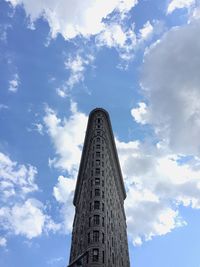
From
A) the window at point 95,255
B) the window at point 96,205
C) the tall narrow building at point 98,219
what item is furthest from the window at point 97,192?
the window at point 95,255

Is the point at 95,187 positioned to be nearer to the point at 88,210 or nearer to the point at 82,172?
the point at 88,210

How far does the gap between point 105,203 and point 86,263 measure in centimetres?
1734

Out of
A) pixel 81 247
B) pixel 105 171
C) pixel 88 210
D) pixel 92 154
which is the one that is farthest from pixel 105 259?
pixel 92 154

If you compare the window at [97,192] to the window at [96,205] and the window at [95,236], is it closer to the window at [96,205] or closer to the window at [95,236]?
the window at [96,205]

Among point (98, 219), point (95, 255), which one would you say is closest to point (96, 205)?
point (98, 219)

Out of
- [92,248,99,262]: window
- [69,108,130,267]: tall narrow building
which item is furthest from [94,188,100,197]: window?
[92,248,99,262]: window

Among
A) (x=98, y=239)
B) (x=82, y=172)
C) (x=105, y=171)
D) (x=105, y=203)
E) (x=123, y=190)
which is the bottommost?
(x=98, y=239)

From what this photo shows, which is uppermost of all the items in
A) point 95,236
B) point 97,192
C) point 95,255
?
point 97,192

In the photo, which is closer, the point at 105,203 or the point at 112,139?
the point at 105,203

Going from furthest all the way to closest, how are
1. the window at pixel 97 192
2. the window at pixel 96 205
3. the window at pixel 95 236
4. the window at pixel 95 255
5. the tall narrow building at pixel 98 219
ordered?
the window at pixel 97 192 → the window at pixel 96 205 → the window at pixel 95 236 → the tall narrow building at pixel 98 219 → the window at pixel 95 255

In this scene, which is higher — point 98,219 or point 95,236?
point 98,219

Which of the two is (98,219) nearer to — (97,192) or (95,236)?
(95,236)

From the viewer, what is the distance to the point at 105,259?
194 ft

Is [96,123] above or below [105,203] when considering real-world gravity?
above
